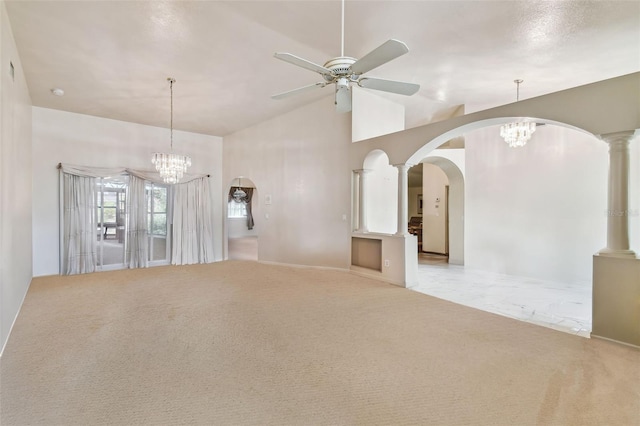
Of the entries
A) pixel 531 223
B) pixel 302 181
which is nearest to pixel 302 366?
pixel 302 181

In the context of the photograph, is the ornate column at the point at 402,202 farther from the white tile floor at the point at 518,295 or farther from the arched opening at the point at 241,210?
the arched opening at the point at 241,210

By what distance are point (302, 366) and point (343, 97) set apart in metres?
2.68

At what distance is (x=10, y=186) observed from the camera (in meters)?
3.50

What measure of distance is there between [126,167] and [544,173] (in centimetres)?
887

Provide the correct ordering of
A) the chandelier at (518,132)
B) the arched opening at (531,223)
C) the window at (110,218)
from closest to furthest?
the arched opening at (531,223) → the chandelier at (518,132) → the window at (110,218)

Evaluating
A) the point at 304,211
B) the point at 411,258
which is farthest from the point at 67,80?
the point at 411,258

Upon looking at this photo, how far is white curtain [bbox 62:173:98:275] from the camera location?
630cm

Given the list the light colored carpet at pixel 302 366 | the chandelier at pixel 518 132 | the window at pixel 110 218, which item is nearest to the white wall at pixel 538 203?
the chandelier at pixel 518 132

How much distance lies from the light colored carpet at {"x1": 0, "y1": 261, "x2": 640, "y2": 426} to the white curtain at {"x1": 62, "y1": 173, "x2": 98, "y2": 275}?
2132 mm

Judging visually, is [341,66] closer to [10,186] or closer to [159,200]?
[10,186]

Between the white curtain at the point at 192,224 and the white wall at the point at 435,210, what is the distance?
6629 millimetres

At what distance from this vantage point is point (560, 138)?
574 cm

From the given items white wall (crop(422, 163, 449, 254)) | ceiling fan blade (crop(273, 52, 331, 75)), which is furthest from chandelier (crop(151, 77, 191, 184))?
white wall (crop(422, 163, 449, 254))

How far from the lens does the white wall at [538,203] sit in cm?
547
